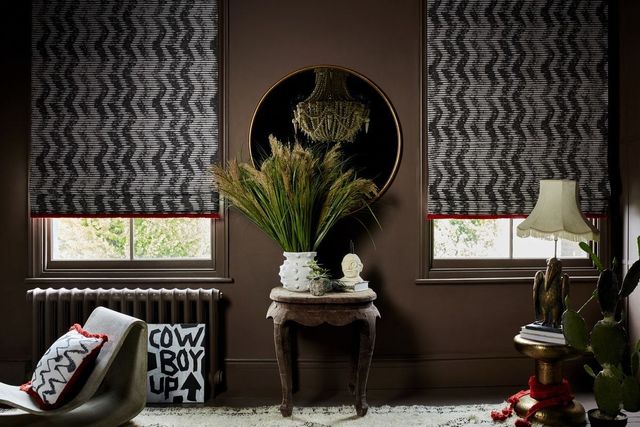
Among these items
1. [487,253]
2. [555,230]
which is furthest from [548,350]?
[487,253]

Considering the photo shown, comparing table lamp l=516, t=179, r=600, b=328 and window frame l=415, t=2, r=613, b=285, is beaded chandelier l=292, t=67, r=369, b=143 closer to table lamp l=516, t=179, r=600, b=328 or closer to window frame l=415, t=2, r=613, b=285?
window frame l=415, t=2, r=613, b=285

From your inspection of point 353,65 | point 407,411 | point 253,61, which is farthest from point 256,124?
point 407,411

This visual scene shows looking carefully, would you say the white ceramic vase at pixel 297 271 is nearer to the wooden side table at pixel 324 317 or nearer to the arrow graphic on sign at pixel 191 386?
the wooden side table at pixel 324 317

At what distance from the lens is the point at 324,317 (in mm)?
3639

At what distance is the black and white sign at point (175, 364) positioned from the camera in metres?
4.02

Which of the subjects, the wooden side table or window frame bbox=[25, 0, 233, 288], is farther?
window frame bbox=[25, 0, 233, 288]

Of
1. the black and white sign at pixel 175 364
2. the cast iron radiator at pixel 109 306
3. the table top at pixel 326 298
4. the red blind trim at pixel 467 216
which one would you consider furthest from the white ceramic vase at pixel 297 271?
the red blind trim at pixel 467 216

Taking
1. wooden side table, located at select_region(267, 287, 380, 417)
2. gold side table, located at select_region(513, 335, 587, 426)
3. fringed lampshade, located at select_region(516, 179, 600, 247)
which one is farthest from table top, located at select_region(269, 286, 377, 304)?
fringed lampshade, located at select_region(516, 179, 600, 247)

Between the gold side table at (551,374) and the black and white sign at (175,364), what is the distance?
196cm

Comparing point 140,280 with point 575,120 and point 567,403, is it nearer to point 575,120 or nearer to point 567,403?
point 567,403

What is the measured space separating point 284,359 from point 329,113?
1.64 metres

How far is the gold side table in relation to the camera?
11.3ft

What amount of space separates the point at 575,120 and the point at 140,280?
3150 millimetres

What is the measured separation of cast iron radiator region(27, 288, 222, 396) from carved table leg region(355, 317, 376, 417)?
99cm
